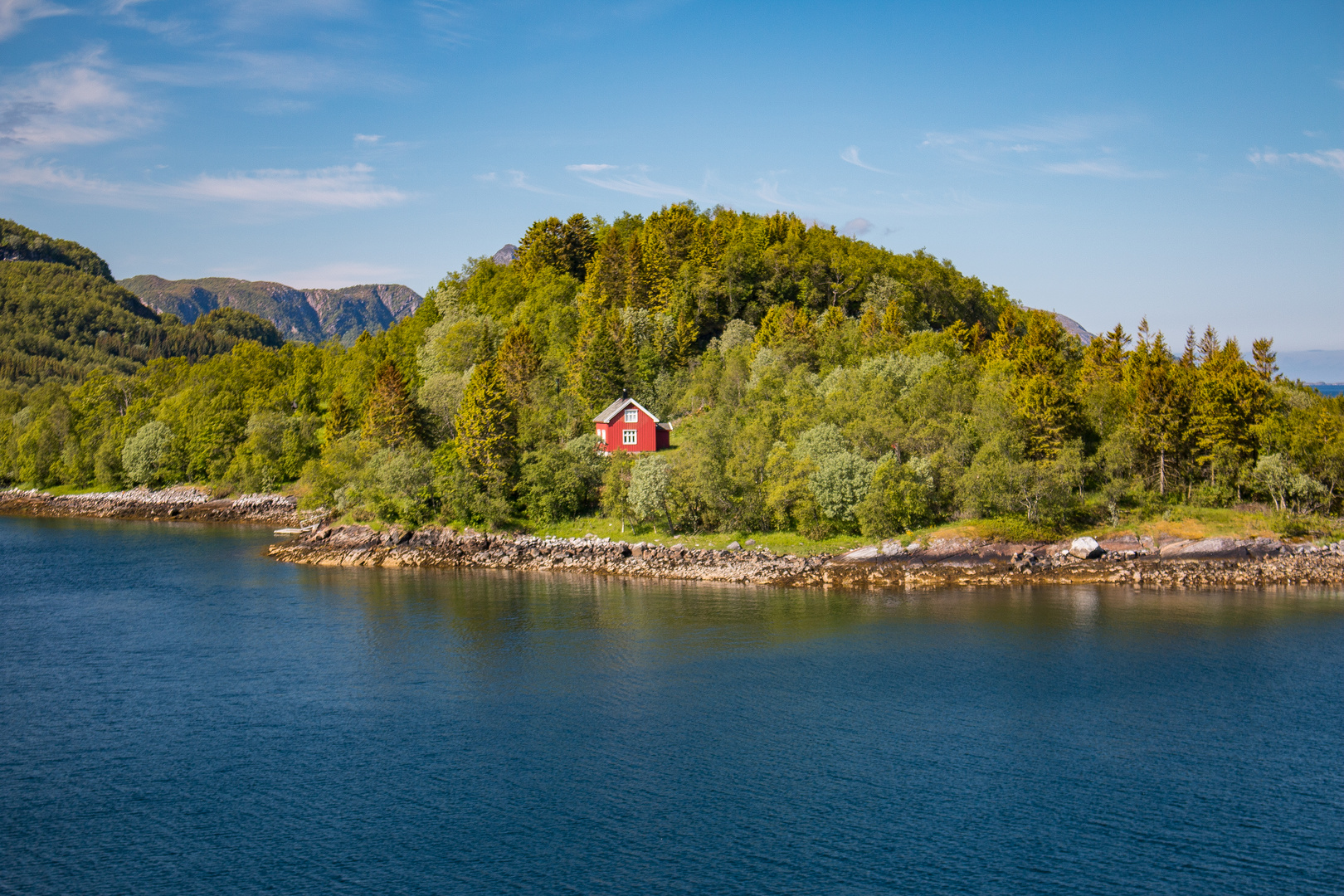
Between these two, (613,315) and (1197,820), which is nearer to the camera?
(1197,820)

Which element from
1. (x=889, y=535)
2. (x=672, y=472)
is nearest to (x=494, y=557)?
(x=672, y=472)

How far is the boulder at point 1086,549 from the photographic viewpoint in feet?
185

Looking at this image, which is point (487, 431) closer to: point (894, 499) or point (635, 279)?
point (894, 499)

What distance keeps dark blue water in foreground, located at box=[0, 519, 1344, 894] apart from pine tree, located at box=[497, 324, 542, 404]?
37983 millimetres

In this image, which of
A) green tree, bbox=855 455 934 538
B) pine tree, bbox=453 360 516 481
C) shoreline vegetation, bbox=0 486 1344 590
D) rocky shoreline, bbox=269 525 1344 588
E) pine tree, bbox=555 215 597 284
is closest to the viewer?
rocky shoreline, bbox=269 525 1344 588

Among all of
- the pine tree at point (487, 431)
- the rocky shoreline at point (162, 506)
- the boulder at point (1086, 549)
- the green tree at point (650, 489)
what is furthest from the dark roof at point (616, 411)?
the boulder at point (1086, 549)

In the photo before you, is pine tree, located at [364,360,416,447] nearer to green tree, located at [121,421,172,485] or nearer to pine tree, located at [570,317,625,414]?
pine tree, located at [570,317,625,414]

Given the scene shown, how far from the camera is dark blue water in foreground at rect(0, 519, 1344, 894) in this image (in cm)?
2302

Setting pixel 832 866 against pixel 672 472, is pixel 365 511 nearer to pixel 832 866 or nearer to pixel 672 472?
pixel 672 472

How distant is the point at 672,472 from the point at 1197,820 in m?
44.4

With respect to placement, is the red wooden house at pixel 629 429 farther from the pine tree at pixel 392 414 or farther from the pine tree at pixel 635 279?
the pine tree at pixel 635 279

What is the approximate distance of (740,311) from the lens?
327 feet

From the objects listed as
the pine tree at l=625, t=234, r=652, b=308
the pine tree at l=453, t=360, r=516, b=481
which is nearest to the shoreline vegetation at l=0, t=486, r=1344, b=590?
the pine tree at l=453, t=360, r=516, b=481

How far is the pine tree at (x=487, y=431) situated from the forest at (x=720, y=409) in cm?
23
